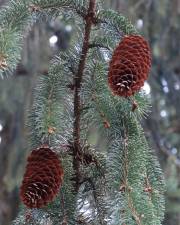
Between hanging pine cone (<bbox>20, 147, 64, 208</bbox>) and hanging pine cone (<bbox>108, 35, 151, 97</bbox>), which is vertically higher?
hanging pine cone (<bbox>108, 35, 151, 97</bbox>)

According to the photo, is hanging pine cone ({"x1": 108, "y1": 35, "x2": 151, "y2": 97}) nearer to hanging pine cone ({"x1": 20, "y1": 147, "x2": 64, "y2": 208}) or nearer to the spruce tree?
the spruce tree

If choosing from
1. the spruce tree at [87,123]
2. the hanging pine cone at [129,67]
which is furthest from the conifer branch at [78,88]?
the hanging pine cone at [129,67]

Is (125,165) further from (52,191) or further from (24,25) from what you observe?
(24,25)

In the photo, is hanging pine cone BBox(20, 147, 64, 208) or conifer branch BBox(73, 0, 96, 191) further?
conifer branch BBox(73, 0, 96, 191)

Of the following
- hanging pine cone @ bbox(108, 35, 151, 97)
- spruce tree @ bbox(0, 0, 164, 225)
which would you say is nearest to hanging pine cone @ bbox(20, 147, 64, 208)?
spruce tree @ bbox(0, 0, 164, 225)

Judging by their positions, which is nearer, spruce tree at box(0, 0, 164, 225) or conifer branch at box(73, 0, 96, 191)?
spruce tree at box(0, 0, 164, 225)

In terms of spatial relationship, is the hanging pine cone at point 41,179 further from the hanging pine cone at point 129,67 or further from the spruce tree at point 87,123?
the hanging pine cone at point 129,67

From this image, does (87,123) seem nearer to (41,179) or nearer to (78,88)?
(78,88)
